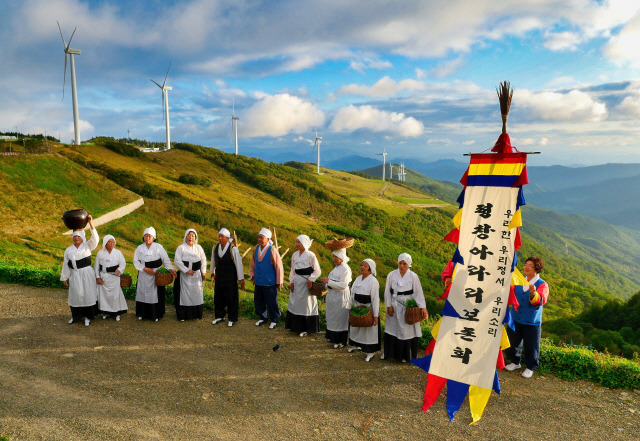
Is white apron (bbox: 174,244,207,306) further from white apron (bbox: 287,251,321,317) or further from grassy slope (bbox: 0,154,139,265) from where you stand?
grassy slope (bbox: 0,154,139,265)

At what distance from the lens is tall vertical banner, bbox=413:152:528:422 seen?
6.20 m

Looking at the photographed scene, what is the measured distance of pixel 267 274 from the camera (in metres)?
9.24

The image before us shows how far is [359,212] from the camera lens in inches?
2908


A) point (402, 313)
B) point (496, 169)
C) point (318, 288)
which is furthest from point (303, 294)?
point (496, 169)

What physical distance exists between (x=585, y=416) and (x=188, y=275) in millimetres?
8146

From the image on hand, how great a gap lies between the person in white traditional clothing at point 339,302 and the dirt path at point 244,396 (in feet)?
1.32

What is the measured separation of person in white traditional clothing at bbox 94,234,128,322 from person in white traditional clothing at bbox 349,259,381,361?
18.6 feet

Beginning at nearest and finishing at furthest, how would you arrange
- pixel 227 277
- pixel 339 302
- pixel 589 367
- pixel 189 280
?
pixel 589 367, pixel 339 302, pixel 227 277, pixel 189 280

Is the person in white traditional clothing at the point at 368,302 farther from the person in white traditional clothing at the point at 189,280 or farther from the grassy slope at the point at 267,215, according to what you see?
the grassy slope at the point at 267,215

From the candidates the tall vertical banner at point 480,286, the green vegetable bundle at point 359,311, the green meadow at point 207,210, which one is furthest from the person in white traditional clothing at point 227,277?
the tall vertical banner at point 480,286

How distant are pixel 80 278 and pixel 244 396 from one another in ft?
17.4

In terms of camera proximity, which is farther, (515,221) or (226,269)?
(226,269)

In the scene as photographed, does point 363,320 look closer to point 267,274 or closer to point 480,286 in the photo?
point 480,286

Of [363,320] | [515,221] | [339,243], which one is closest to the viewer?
[515,221]
